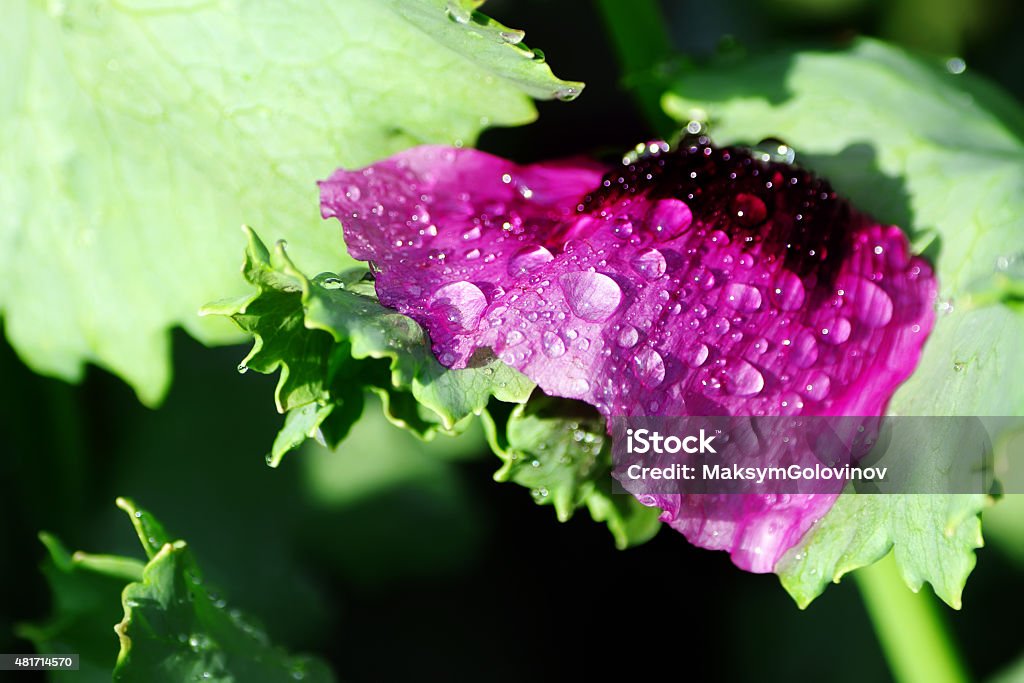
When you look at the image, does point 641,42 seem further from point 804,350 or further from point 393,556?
point 393,556

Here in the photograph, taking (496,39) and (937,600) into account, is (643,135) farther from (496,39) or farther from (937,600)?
(496,39)

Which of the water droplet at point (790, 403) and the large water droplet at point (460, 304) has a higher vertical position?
the large water droplet at point (460, 304)

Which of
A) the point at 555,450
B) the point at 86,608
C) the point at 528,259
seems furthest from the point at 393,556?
the point at 528,259

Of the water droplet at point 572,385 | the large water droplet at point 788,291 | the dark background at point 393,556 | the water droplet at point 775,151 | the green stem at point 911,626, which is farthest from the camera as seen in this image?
the dark background at point 393,556

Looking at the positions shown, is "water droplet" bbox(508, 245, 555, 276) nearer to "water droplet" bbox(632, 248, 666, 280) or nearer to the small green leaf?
"water droplet" bbox(632, 248, 666, 280)

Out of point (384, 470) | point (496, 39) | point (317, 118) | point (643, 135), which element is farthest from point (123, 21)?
point (643, 135)

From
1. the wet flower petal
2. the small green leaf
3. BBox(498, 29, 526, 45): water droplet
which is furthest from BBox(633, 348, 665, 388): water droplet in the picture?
the small green leaf

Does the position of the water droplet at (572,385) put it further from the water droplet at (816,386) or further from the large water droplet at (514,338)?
the water droplet at (816,386)

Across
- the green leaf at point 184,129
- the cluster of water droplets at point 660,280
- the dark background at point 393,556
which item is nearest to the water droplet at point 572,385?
the cluster of water droplets at point 660,280
